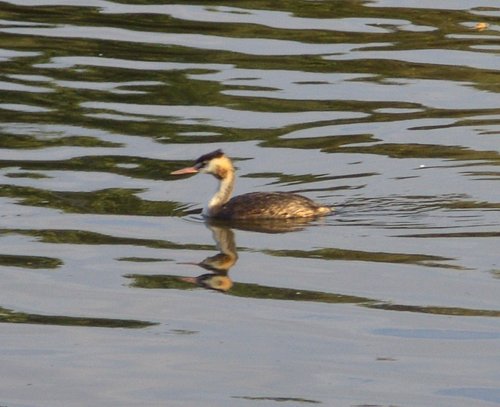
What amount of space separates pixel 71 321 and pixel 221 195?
3715 millimetres

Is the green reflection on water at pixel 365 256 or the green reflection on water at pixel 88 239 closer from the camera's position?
the green reflection on water at pixel 365 256

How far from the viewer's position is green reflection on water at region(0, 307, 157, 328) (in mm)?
10852

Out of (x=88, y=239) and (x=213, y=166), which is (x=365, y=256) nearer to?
(x=88, y=239)

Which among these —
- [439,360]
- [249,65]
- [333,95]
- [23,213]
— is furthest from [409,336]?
[249,65]

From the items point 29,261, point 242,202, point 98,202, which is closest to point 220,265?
point 29,261

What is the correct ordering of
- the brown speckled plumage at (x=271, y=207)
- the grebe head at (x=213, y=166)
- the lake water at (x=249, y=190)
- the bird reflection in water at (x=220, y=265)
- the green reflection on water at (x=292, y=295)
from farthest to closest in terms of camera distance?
the grebe head at (x=213, y=166) → the brown speckled plumage at (x=271, y=207) → the bird reflection in water at (x=220, y=265) → the green reflection on water at (x=292, y=295) → the lake water at (x=249, y=190)

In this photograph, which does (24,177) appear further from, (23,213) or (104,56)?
(104,56)

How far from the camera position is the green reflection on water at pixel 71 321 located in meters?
10.9

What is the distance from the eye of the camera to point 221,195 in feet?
47.4

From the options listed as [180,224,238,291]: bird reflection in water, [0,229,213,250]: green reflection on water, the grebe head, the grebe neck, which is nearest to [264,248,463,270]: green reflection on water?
[180,224,238,291]: bird reflection in water

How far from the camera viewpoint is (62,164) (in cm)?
1547

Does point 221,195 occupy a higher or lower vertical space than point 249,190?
higher

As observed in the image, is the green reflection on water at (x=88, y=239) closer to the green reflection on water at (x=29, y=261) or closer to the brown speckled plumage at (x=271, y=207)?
the green reflection on water at (x=29, y=261)

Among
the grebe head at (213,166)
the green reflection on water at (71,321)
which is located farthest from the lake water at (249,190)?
the grebe head at (213,166)
